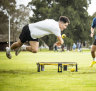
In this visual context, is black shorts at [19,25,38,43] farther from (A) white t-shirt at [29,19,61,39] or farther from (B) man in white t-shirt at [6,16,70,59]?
(A) white t-shirt at [29,19,61,39]

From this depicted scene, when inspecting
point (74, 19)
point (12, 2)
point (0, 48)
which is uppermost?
point (12, 2)

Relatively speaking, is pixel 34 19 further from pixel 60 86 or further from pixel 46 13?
pixel 60 86

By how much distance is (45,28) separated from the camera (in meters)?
9.75

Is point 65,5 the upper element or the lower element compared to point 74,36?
upper

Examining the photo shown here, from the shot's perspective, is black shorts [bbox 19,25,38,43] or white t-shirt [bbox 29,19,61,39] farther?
black shorts [bbox 19,25,38,43]

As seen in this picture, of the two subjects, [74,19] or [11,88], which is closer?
[11,88]

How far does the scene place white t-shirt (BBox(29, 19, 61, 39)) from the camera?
372 inches

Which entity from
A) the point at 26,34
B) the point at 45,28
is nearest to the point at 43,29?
the point at 45,28

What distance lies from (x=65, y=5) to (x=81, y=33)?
6706mm

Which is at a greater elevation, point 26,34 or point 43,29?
point 43,29

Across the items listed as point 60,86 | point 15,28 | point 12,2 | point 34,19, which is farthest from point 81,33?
point 60,86

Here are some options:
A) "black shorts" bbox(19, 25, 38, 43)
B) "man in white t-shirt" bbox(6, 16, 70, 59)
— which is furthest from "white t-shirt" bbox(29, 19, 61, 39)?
"black shorts" bbox(19, 25, 38, 43)

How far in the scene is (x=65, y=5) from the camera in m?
59.7

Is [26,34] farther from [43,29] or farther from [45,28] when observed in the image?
[45,28]
